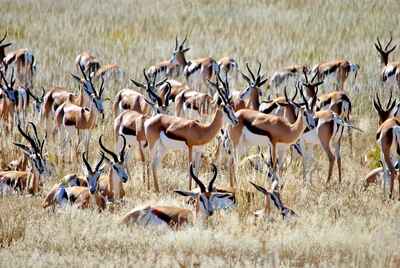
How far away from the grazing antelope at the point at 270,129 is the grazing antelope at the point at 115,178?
61.3 inches

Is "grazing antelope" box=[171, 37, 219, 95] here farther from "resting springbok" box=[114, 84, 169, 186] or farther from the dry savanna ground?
"resting springbok" box=[114, 84, 169, 186]

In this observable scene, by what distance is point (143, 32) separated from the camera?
25.0m

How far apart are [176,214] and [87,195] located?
4.42 feet

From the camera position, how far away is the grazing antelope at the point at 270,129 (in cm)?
1084

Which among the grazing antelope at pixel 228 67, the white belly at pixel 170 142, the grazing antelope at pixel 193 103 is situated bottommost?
the white belly at pixel 170 142

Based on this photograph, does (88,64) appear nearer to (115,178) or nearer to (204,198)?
(115,178)

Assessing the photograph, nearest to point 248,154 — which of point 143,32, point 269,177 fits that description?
point 269,177

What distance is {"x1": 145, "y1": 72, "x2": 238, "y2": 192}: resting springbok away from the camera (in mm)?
10734

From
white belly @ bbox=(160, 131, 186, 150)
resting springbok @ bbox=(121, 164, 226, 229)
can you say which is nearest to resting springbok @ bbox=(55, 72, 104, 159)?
white belly @ bbox=(160, 131, 186, 150)

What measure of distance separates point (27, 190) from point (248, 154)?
12.3 ft

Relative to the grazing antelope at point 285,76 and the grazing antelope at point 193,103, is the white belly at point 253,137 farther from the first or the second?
the grazing antelope at point 285,76

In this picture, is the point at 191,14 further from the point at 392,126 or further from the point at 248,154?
the point at 392,126

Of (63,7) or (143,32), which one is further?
(63,7)

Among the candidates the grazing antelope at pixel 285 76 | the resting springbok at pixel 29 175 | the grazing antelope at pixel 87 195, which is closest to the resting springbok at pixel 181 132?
the grazing antelope at pixel 87 195
